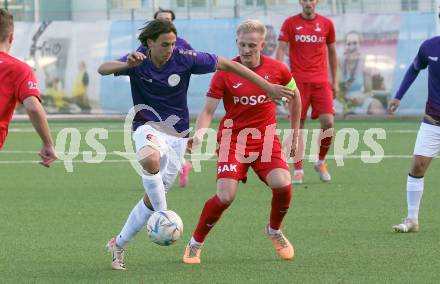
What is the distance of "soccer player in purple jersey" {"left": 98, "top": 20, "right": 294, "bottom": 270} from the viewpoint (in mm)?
8773

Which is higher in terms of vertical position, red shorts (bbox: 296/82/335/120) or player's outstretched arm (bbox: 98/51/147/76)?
player's outstretched arm (bbox: 98/51/147/76)

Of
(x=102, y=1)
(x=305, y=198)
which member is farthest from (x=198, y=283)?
(x=102, y=1)

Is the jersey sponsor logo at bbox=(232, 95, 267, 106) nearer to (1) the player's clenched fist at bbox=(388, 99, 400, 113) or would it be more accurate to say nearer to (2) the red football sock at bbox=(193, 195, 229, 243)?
(2) the red football sock at bbox=(193, 195, 229, 243)

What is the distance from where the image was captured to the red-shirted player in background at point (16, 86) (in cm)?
761

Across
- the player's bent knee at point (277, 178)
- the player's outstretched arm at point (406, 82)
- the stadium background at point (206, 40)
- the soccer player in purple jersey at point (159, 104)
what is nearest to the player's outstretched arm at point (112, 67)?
the soccer player in purple jersey at point (159, 104)

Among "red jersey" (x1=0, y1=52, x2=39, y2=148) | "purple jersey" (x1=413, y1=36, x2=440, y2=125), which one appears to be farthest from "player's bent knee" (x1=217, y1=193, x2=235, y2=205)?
"purple jersey" (x1=413, y1=36, x2=440, y2=125)

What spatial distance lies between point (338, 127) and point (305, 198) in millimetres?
12676

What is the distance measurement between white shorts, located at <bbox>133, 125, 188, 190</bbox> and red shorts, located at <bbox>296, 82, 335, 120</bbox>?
6.55 meters

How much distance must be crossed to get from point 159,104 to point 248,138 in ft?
2.77

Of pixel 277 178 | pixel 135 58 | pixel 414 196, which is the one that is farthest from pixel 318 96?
pixel 135 58

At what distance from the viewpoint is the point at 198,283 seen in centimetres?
823

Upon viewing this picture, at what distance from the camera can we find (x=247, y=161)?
31.0 ft

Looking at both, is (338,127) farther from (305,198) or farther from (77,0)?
(77,0)

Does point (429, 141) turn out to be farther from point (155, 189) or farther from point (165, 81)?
point (155, 189)
